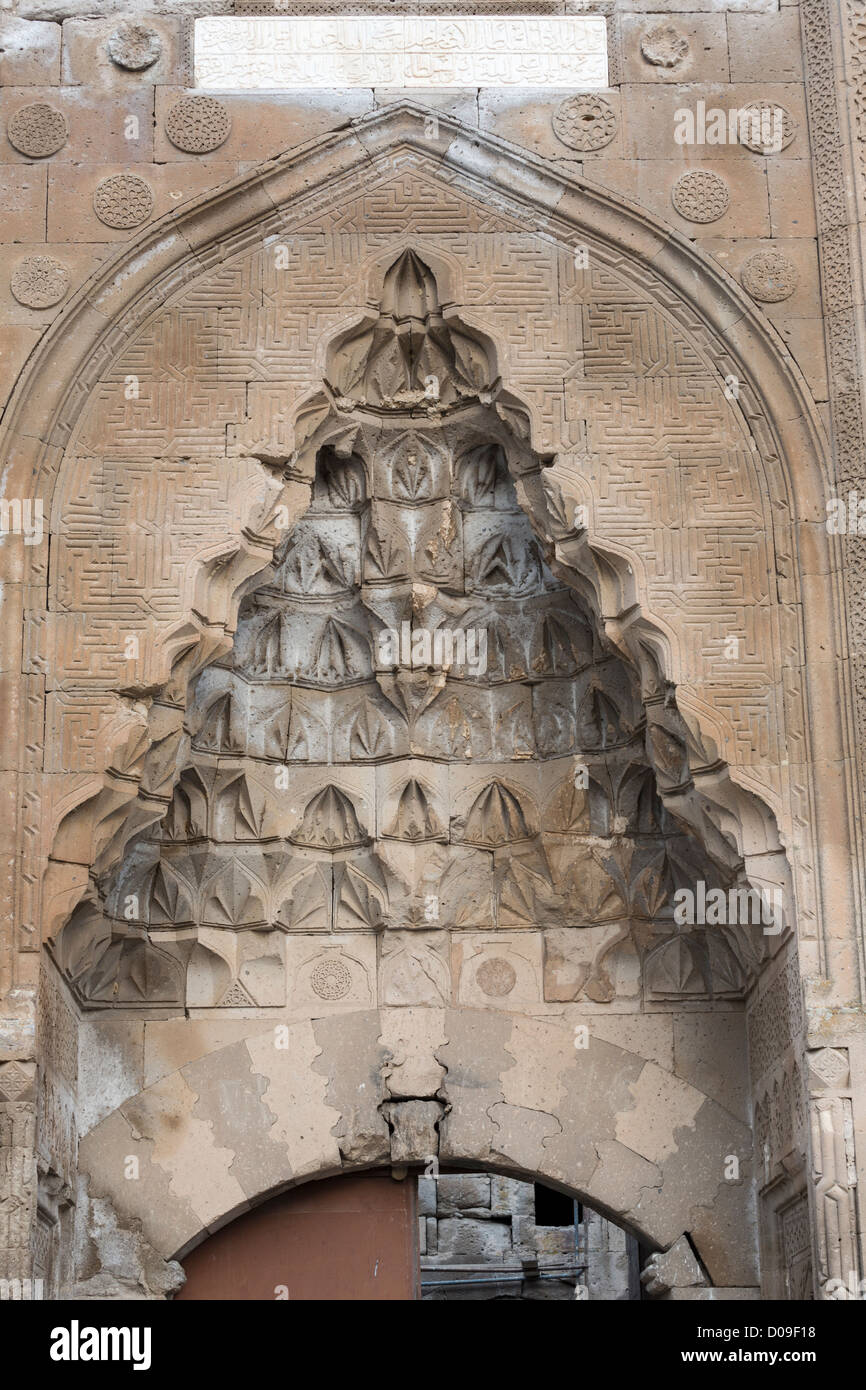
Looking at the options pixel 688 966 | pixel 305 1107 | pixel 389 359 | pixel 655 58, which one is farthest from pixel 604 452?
pixel 305 1107

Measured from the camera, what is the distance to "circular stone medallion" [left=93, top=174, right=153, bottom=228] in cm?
641

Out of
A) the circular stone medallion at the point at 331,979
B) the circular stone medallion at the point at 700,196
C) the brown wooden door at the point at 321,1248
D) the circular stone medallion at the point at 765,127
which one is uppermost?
the circular stone medallion at the point at 765,127

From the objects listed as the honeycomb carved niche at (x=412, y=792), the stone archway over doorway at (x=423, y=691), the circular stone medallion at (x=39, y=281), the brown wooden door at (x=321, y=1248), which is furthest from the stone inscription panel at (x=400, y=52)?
the brown wooden door at (x=321, y=1248)

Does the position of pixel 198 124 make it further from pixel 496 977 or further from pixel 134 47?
pixel 496 977

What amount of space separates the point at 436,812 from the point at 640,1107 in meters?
1.30

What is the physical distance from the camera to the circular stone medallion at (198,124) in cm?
648

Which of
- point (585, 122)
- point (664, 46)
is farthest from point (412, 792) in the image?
point (664, 46)

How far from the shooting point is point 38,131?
6.51m

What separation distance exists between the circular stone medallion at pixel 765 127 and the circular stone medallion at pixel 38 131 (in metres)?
2.31

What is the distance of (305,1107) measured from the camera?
689 centimetres

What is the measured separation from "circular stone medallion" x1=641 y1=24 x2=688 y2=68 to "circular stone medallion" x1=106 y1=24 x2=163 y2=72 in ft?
5.51

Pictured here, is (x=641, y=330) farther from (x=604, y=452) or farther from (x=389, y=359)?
(x=389, y=359)

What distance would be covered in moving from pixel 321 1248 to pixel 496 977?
1.16 m

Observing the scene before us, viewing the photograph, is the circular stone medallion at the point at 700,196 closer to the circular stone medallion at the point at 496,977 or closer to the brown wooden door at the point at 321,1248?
the circular stone medallion at the point at 496,977
